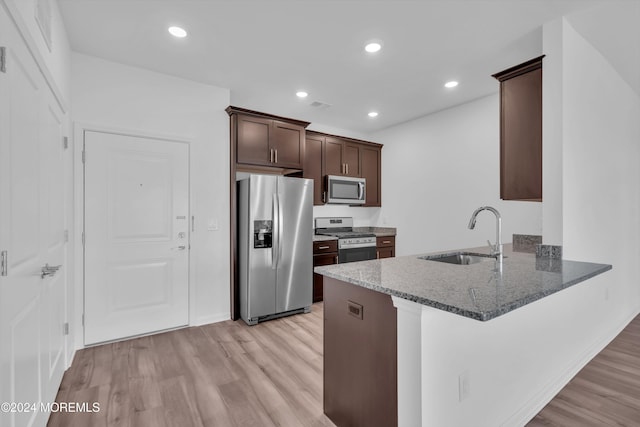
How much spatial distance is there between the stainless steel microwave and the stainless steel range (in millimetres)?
404

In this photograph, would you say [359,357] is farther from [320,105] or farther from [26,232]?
[320,105]

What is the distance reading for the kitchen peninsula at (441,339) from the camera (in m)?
1.25

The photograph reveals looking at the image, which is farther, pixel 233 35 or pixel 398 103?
pixel 398 103

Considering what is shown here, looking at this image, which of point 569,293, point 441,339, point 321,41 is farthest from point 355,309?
point 321,41

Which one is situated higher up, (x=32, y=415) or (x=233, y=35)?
(x=233, y=35)

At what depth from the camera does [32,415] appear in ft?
4.83

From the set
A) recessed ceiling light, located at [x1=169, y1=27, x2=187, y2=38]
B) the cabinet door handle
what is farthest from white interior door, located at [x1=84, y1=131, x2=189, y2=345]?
the cabinet door handle

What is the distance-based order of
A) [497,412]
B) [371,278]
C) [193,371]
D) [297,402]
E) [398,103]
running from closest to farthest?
[371,278]
[497,412]
[297,402]
[193,371]
[398,103]

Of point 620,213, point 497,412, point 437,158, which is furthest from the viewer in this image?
point 437,158

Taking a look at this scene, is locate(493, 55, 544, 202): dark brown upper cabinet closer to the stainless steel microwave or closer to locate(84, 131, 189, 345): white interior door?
the stainless steel microwave

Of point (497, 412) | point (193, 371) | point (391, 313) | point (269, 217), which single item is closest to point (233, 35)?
point (269, 217)

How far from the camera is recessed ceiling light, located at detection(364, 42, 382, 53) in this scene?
2.63 metres

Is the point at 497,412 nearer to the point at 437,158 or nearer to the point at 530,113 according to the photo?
the point at 530,113

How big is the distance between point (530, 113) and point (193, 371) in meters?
3.39
